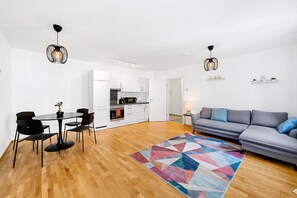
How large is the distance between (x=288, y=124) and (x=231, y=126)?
1.05 metres

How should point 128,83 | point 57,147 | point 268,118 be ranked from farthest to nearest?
point 128,83
point 268,118
point 57,147

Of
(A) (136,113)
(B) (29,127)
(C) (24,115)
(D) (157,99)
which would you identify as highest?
(D) (157,99)

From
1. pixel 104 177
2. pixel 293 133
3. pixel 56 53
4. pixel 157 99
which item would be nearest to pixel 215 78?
pixel 293 133

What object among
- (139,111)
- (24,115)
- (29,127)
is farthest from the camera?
(139,111)

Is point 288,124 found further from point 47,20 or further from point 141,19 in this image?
point 47,20

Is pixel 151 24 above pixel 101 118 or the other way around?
above

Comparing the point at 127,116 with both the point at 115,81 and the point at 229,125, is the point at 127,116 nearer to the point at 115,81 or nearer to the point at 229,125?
the point at 115,81

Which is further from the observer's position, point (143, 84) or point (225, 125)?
point (143, 84)

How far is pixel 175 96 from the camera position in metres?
7.61

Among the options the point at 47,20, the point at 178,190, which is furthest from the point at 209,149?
the point at 47,20

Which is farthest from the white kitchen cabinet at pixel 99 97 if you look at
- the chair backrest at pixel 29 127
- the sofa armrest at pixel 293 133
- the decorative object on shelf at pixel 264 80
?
the sofa armrest at pixel 293 133

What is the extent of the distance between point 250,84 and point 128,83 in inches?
171

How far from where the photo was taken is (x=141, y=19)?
6.67 ft

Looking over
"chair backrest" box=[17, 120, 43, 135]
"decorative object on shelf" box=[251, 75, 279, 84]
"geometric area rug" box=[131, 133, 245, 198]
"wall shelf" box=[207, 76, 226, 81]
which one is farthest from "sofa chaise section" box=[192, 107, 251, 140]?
"chair backrest" box=[17, 120, 43, 135]
